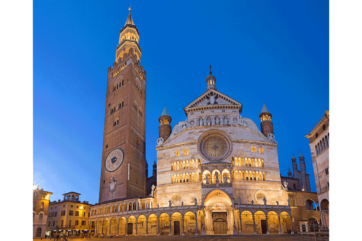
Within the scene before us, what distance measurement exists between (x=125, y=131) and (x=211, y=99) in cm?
2147

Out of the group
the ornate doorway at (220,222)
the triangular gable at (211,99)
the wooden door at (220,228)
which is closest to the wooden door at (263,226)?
the ornate doorway at (220,222)

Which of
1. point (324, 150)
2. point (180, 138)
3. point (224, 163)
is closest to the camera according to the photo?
point (324, 150)

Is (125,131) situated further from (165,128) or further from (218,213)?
Answer: (218,213)

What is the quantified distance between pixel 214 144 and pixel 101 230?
30.1 metres

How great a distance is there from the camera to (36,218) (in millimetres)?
52719

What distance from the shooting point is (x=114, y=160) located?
195 feet

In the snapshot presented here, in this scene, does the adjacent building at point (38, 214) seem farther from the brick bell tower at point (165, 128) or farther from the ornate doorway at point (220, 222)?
the ornate doorway at point (220, 222)

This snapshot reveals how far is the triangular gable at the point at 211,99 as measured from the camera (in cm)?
5772

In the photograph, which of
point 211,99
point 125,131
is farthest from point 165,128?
point 211,99

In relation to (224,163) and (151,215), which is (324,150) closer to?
(224,163)

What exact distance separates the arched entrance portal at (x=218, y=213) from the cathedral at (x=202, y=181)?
170mm

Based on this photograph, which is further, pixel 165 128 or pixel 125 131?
pixel 165 128

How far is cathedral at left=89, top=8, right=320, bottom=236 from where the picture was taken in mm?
45844
